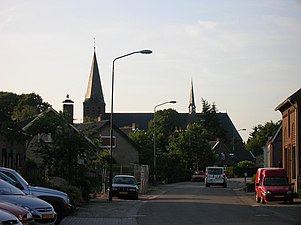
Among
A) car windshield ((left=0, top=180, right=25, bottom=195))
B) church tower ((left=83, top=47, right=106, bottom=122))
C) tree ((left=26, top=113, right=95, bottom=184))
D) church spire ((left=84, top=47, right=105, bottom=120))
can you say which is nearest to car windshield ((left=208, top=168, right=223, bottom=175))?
tree ((left=26, top=113, right=95, bottom=184))

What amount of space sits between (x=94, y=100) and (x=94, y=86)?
12.7 ft

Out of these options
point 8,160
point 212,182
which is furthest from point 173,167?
point 8,160

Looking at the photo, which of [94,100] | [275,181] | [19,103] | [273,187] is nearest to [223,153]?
[94,100]

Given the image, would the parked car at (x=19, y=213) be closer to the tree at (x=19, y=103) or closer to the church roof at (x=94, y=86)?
the tree at (x=19, y=103)

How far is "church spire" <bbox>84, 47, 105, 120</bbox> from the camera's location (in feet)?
375

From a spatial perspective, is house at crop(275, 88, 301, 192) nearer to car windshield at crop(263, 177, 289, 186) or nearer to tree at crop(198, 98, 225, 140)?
car windshield at crop(263, 177, 289, 186)

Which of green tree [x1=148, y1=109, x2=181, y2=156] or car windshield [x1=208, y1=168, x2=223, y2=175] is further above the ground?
green tree [x1=148, y1=109, x2=181, y2=156]

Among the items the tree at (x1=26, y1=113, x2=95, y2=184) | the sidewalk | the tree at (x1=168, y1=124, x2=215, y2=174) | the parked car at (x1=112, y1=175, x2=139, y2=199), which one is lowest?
the sidewalk

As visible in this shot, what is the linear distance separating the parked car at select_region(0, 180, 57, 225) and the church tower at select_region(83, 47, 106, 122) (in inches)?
3799

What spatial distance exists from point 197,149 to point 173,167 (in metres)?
12.2

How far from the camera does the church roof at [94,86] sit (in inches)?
4365

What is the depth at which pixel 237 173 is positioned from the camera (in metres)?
105

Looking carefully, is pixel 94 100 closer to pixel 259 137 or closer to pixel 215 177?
pixel 259 137

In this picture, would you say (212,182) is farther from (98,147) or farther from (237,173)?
(237,173)
